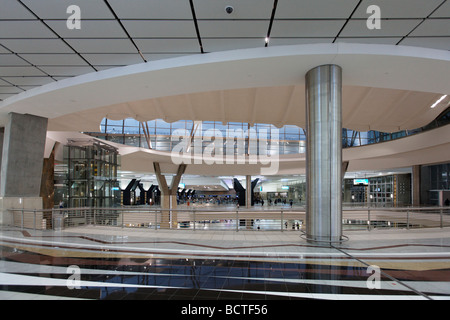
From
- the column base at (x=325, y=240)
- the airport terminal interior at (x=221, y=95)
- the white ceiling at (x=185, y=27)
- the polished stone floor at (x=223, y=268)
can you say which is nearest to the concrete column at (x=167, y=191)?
the airport terminal interior at (x=221, y=95)

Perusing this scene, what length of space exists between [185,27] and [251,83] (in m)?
3.44

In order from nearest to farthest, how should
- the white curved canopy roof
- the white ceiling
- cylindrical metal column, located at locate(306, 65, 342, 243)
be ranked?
1. the white ceiling
2. the white curved canopy roof
3. cylindrical metal column, located at locate(306, 65, 342, 243)

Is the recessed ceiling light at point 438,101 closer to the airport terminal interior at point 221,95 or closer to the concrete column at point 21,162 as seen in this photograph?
the airport terminal interior at point 221,95

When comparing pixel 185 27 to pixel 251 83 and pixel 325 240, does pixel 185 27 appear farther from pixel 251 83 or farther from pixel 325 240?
pixel 325 240

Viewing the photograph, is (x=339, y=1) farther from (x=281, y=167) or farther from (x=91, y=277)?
(x=281, y=167)

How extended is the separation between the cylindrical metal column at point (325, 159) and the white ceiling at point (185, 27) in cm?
129

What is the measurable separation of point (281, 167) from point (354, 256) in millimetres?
26928

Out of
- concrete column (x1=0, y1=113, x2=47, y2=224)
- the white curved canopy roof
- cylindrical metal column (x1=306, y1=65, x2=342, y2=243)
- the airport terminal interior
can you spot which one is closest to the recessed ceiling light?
the white curved canopy roof

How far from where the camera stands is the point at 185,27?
6.75 metres

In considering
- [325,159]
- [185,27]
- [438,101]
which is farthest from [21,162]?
[438,101]

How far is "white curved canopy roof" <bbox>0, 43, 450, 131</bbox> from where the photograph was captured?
7.62 meters

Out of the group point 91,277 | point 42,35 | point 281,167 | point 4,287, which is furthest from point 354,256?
point 281,167

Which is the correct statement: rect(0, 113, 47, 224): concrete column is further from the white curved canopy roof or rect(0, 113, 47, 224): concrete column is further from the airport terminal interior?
the white curved canopy roof

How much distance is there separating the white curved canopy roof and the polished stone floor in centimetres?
513
